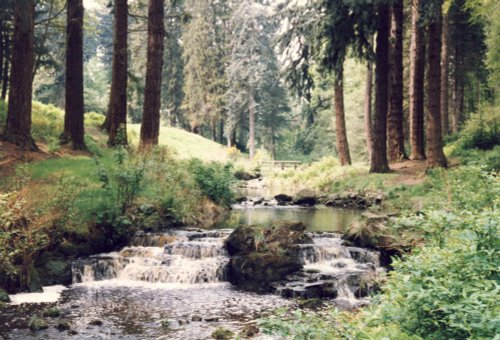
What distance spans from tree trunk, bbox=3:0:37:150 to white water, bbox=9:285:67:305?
23.2 feet

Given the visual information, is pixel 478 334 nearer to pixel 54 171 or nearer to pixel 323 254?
pixel 323 254

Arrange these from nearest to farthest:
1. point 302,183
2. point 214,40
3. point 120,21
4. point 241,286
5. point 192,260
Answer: point 241,286, point 192,260, point 120,21, point 302,183, point 214,40

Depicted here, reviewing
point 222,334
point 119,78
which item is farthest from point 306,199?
point 222,334

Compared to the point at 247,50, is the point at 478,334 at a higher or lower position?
lower

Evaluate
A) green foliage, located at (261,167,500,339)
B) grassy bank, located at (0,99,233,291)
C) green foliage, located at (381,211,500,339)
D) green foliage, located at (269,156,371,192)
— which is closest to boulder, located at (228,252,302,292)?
grassy bank, located at (0,99,233,291)

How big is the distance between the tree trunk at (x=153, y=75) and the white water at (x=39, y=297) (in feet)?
31.3

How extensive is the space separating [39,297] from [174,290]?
2438 millimetres

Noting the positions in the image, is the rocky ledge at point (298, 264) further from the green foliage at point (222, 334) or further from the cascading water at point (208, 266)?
the green foliage at point (222, 334)

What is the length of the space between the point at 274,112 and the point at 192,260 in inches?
1997

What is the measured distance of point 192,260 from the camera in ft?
37.4

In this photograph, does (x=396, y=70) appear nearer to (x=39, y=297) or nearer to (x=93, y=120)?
(x=93, y=120)

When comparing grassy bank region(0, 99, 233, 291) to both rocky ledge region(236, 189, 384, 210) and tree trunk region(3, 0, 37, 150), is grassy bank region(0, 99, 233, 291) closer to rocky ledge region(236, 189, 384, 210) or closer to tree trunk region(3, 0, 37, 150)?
tree trunk region(3, 0, 37, 150)

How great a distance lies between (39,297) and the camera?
358 inches


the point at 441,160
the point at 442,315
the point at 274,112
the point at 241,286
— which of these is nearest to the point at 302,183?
the point at 441,160
